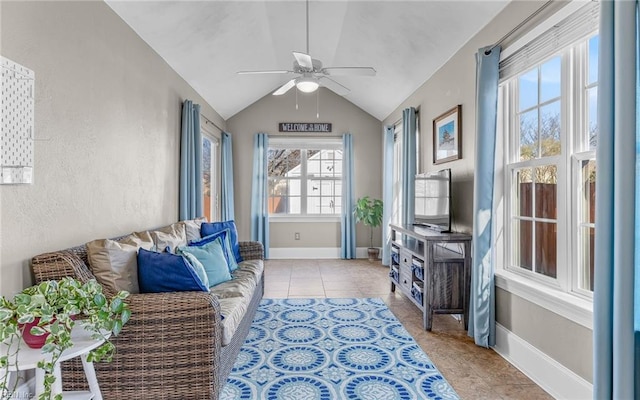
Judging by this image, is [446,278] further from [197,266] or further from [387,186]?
[387,186]

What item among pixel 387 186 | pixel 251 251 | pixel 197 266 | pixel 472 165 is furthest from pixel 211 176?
pixel 472 165

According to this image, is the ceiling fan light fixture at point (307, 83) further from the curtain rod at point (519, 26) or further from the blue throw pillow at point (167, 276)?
the blue throw pillow at point (167, 276)

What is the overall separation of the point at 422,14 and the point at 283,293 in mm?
3355

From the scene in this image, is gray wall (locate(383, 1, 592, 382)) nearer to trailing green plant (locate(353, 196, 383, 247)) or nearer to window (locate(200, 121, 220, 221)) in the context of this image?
trailing green plant (locate(353, 196, 383, 247))

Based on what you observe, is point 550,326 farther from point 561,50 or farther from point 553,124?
point 561,50

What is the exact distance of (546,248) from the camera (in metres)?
2.49

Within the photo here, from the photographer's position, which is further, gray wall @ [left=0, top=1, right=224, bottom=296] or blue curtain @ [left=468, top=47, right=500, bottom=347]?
blue curtain @ [left=468, top=47, right=500, bottom=347]

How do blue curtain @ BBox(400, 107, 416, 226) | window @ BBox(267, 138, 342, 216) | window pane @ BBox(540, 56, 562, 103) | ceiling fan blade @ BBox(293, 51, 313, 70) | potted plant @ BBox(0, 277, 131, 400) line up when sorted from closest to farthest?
potted plant @ BBox(0, 277, 131, 400) < window pane @ BBox(540, 56, 562, 103) < ceiling fan blade @ BBox(293, 51, 313, 70) < blue curtain @ BBox(400, 107, 416, 226) < window @ BBox(267, 138, 342, 216)

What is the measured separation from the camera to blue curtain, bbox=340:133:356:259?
6770 mm

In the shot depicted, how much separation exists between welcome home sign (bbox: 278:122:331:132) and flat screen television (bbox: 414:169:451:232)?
3.02m

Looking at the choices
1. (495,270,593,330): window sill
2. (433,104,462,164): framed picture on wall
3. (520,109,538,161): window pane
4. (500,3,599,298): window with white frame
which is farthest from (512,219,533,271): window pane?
(433,104,462,164): framed picture on wall

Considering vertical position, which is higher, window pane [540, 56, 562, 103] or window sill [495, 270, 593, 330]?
window pane [540, 56, 562, 103]

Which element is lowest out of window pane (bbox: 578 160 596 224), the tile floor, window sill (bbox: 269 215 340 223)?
the tile floor

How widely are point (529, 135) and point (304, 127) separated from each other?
4.62 m
